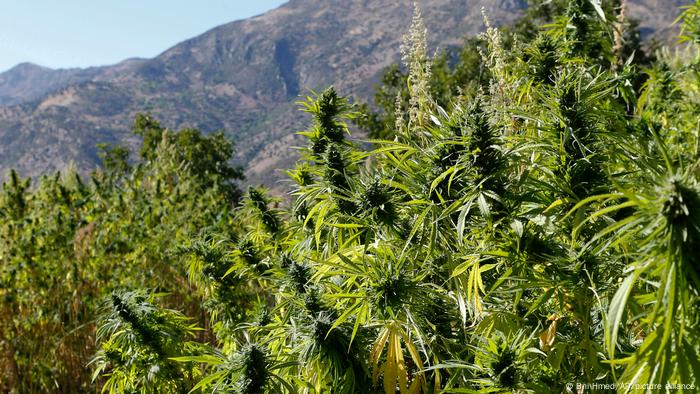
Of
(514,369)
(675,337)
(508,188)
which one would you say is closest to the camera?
(675,337)

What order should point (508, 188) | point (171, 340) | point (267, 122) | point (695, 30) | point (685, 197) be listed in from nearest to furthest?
1. point (685, 197)
2. point (508, 188)
3. point (171, 340)
4. point (695, 30)
5. point (267, 122)

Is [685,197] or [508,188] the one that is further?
[508,188]

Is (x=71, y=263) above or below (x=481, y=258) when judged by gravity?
below

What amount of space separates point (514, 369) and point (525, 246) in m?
0.31

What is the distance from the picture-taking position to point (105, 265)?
4.29 meters

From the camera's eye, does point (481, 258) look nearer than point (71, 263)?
Yes

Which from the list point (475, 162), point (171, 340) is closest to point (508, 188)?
point (475, 162)

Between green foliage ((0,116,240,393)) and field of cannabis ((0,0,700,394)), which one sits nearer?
field of cannabis ((0,0,700,394))

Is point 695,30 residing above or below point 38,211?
above

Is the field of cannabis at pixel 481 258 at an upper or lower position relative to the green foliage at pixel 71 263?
upper

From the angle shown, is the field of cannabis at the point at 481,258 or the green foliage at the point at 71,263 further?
the green foliage at the point at 71,263

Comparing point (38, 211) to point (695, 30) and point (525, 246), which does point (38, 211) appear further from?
point (695, 30)

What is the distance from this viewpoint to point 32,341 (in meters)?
3.73

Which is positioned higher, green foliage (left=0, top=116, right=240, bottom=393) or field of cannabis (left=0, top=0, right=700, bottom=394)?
field of cannabis (left=0, top=0, right=700, bottom=394)
